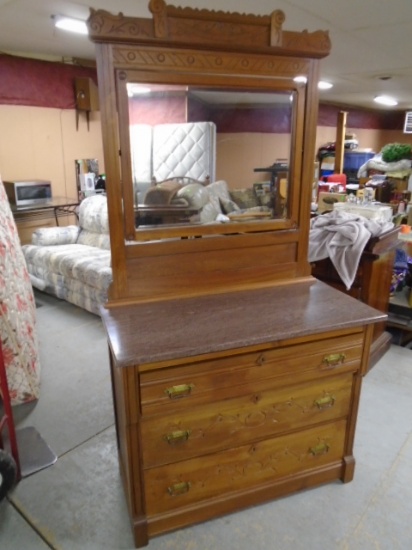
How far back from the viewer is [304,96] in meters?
1.66

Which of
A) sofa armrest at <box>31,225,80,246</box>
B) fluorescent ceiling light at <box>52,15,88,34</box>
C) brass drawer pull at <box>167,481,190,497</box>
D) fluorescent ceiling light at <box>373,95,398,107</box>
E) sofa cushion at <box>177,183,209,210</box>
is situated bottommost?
brass drawer pull at <box>167,481,190,497</box>

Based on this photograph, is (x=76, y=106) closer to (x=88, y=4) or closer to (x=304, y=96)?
(x=88, y=4)

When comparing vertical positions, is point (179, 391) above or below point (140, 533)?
above

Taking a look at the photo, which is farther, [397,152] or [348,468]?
[397,152]

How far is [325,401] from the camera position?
5.31 feet

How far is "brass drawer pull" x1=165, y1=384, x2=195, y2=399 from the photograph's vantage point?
4.36ft

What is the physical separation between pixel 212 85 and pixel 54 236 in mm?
3172

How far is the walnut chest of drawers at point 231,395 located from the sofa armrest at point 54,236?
9.92 feet

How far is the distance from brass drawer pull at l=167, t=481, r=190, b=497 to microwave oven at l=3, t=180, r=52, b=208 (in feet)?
11.4

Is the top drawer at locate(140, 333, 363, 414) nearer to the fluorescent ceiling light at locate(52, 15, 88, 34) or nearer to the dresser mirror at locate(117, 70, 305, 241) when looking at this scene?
the dresser mirror at locate(117, 70, 305, 241)

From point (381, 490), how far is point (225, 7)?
2.87 metres

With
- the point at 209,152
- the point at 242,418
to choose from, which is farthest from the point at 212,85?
the point at 242,418

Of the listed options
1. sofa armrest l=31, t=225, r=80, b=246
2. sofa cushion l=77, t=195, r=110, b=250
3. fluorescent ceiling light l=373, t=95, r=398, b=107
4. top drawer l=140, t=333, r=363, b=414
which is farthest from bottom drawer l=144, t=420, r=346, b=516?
fluorescent ceiling light l=373, t=95, r=398, b=107

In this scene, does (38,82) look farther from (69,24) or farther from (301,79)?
(301,79)
